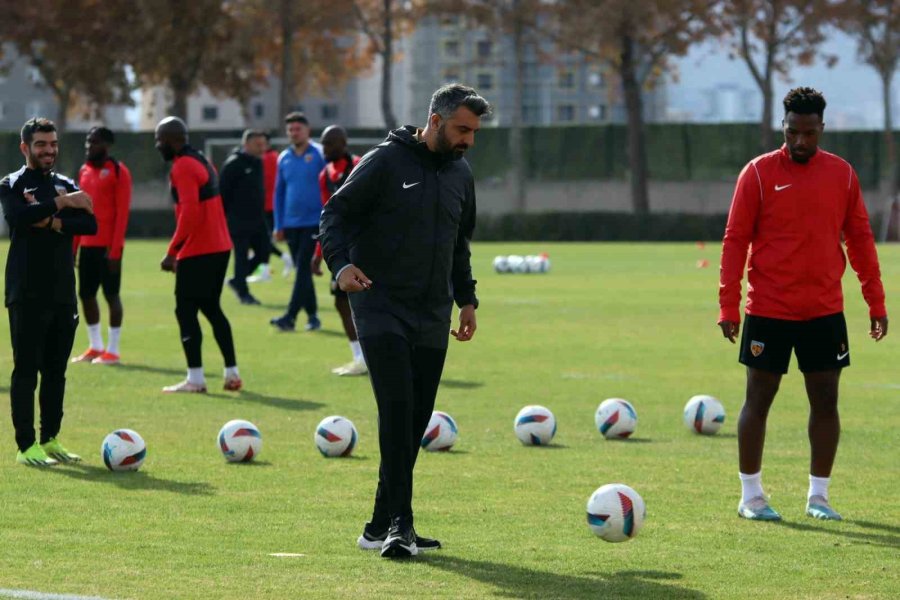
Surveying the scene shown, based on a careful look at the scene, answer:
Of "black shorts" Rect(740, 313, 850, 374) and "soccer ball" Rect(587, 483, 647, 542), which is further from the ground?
"black shorts" Rect(740, 313, 850, 374)

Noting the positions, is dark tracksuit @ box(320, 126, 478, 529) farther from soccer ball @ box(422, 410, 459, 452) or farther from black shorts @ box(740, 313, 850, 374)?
soccer ball @ box(422, 410, 459, 452)

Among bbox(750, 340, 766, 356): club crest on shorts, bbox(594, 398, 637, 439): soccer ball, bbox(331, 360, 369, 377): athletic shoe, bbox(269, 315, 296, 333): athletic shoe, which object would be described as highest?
bbox(750, 340, 766, 356): club crest on shorts

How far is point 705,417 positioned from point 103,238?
21.1ft

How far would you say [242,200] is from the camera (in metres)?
23.4

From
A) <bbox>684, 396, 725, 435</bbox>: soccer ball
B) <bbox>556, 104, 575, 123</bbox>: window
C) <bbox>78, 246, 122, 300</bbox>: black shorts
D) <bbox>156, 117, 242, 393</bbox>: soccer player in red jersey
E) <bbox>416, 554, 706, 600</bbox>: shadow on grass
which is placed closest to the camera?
<bbox>416, 554, 706, 600</bbox>: shadow on grass

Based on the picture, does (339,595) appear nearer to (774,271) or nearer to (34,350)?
(774,271)

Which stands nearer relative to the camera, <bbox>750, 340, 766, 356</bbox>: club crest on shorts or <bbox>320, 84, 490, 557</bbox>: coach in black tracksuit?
<bbox>320, 84, 490, 557</bbox>: coach in black tracksuit

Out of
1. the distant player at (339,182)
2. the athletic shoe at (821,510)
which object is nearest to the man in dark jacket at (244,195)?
the distant player at (339,182)

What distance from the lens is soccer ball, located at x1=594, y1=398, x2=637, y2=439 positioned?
11633mm

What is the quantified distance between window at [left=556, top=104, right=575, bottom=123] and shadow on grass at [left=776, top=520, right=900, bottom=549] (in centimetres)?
14579

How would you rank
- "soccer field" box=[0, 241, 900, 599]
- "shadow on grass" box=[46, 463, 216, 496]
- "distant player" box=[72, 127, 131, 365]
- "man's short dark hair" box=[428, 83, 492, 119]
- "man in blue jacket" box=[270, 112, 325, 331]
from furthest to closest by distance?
"man in blue jacket" box=[270, 112, 325, 331], "distant player" box=[72, 127, 131, 365], "shadow on grass" box=[46, 463, 216, 496], "man's short dark hair" box=[428, 83, 492, 119], "soccer field" box=[0, 241, 900, 599]

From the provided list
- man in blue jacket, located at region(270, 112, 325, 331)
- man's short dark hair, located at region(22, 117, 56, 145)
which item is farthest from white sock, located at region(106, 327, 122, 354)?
man's short dark hair, located at region(22, 117, 56, 145)

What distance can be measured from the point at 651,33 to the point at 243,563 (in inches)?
2108

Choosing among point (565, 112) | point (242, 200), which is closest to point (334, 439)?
point (242, 200)
